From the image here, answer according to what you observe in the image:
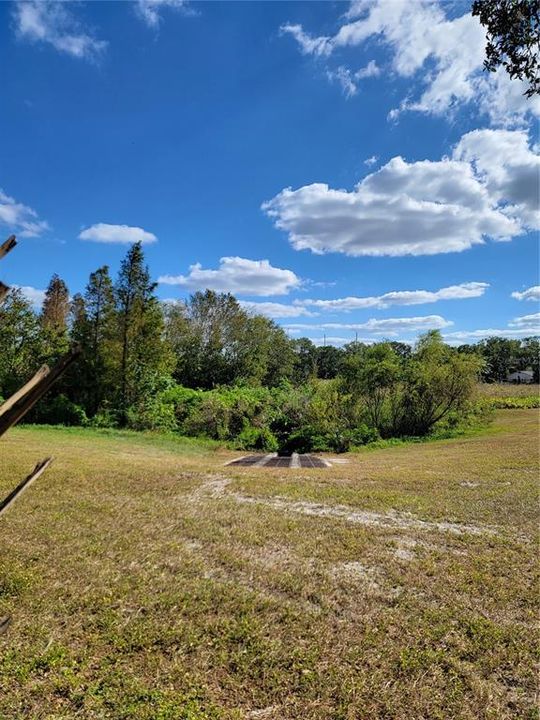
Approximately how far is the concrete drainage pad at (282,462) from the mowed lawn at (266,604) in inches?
152

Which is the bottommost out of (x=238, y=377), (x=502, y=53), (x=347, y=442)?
(x=347, y=442)

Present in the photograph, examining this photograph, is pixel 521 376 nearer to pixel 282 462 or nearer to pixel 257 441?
pixel 257 441

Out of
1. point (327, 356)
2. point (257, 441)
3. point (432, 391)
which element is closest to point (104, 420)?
point (257, 441)

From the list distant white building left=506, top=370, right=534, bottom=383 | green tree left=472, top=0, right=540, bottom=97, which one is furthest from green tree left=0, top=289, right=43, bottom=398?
distant white building left=506, top=370, right=534, bottom=383

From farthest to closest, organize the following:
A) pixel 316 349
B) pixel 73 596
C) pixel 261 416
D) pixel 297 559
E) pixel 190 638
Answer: pixel 316 349 → pixel 261 416 → pixel 297 559 → pixel 73 596 → pixel 190 638

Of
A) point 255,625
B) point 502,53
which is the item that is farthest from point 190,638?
point 502,53

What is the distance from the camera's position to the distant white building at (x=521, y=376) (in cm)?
5304

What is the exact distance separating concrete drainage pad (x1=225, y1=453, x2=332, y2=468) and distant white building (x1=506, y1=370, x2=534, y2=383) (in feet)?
162

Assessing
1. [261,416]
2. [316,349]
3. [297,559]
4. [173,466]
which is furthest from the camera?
[316,349]

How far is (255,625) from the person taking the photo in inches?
114

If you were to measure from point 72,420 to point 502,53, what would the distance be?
16265 mm

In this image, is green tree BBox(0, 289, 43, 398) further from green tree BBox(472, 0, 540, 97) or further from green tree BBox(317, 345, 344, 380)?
green tree BBox(317, 345, 344, 380)

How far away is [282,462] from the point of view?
10.8 m

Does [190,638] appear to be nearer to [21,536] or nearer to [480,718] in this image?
[480,718]
